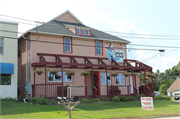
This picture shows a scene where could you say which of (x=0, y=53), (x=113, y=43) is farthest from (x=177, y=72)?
(x=0, y=53)

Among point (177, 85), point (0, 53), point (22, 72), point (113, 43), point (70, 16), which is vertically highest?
point (70, 16)

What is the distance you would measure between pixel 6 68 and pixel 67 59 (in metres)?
6.09

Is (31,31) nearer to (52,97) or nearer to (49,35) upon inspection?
(49,35)

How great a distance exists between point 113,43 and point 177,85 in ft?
111

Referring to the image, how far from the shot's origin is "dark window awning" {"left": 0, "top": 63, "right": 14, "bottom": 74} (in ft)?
61.2

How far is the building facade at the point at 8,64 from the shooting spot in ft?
62.2

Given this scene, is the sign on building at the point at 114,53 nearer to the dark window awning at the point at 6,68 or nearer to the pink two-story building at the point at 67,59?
the pink two-story building at the point at 67,59

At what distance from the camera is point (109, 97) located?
70.1 ft

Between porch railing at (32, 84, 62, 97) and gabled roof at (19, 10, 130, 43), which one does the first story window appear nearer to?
porch railing at (32, 84, 62, 97)

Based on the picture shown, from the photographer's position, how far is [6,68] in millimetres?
18891

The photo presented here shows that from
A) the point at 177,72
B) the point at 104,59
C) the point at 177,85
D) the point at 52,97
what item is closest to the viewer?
the point at 52,97

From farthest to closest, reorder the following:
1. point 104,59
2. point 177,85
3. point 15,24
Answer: point 177,85, point 104,59, point 15,24

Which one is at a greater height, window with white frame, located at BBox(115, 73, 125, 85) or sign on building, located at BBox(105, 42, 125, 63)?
sign on building, located at BBox(105, 42, 125, 63)

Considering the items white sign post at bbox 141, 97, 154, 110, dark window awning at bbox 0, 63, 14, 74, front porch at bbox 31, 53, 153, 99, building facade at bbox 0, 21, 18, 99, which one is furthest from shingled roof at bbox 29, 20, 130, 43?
white sign post at bbox 141, 97, 154, 110
